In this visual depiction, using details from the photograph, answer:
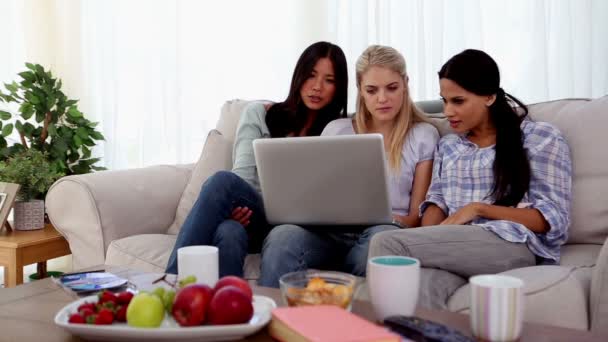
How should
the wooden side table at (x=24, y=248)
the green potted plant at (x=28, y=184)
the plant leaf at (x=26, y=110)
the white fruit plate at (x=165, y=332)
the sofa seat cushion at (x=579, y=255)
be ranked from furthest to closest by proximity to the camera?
the plant leaf at (x=26, y=110)
the green potted plant at (x=28, y=184)
the wooden side table at (x=24, y=248)
the sofa seat cushion at (x=579, y=255)
the white fruit plate at (x=165, y=332)

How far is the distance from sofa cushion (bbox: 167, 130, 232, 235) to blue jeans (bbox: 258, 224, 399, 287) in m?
0.60

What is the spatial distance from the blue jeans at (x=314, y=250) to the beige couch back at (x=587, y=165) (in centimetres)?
53

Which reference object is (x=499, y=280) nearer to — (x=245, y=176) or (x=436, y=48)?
(x=245, y=176)

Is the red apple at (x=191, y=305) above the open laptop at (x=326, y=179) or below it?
below

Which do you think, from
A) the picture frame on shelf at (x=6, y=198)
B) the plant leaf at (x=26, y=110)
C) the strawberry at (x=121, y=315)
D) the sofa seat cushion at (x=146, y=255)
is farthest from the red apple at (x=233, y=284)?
the plant leaf at (x=26, y=110)

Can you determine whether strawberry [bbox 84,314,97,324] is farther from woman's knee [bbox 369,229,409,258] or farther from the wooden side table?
the wooden side table

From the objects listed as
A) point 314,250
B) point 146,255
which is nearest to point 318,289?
point 314,250

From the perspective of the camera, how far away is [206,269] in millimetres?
1114

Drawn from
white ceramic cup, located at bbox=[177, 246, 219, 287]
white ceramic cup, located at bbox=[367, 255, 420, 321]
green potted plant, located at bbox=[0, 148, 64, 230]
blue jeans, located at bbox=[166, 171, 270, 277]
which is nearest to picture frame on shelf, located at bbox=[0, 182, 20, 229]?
green potted plant, located at bbox=[0, 148, 64, 230]

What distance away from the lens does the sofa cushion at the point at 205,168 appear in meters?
2.16

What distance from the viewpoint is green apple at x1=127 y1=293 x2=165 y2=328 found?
906 mm

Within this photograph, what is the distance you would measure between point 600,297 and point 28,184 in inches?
81.8

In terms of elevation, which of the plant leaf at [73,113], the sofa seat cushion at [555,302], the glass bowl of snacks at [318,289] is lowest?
the sofa seat cushion at [555,302]

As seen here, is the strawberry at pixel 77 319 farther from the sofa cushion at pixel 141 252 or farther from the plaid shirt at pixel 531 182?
the plaid shirt at pixel 531 182
